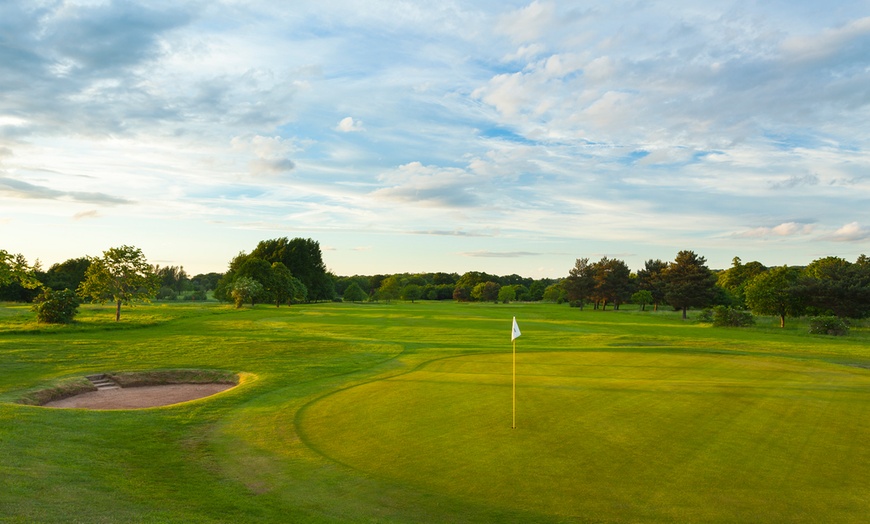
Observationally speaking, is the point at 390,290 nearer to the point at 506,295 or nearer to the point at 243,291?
the point at 506,295

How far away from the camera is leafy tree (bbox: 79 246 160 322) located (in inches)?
1907

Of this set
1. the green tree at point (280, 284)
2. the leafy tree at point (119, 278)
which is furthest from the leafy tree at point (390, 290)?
the leafy tree at point (119, 278)

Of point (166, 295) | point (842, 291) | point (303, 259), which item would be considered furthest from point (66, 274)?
point (842, 291)

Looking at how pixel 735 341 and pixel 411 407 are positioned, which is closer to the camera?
pixel 411 407

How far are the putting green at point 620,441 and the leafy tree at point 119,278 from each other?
40.3 meters

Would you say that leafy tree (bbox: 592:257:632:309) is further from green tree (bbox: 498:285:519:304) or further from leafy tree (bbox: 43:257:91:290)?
leafy tree (bbox: 43:257:91:290)

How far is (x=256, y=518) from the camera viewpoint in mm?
8055

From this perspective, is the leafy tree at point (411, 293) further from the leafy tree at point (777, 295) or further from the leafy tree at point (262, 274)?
the leafy tree at point (777, 295)

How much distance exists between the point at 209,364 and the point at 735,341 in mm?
34884

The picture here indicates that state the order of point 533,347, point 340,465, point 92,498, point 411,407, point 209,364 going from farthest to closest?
point 533,347
point 209,364
point 411,407
point 340,465
point 92,498

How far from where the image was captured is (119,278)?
49.3 m

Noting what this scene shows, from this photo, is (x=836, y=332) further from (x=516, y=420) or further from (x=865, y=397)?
(x=516, y=420)

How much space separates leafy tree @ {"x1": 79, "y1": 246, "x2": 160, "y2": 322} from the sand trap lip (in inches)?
1235

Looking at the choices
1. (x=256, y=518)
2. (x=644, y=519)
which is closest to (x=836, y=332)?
(x=644, y=519)
